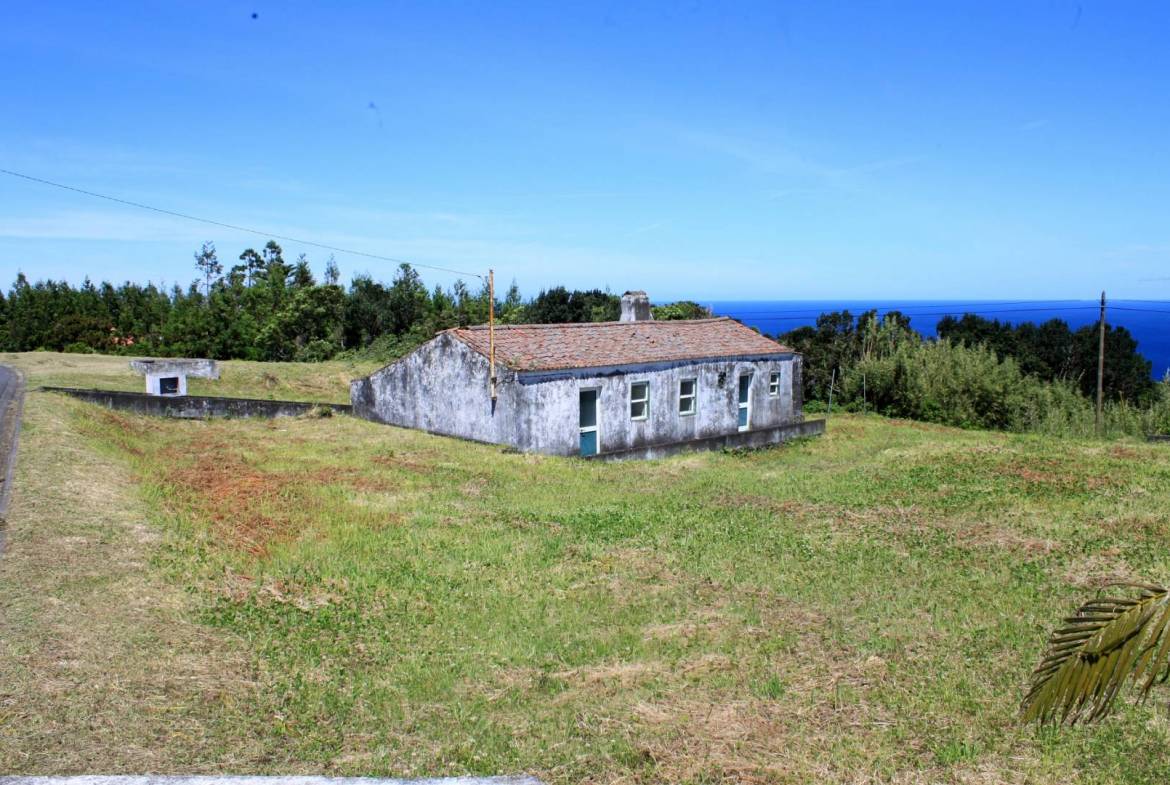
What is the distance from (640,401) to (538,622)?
54.9 ft

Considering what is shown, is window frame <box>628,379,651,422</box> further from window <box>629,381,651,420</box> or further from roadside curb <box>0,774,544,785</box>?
roadside curb <box>0,774,544,785</box>

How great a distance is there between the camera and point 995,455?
2339cm

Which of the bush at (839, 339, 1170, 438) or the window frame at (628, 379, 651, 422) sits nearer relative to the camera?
the window frame at (628, 379, 651, 422)

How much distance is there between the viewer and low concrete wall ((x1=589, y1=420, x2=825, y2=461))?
2422 centimetres

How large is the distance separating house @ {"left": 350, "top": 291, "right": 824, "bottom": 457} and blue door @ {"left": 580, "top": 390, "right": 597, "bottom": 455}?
34mm

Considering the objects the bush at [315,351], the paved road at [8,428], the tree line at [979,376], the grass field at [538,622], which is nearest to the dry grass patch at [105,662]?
the grass field at [538,622]

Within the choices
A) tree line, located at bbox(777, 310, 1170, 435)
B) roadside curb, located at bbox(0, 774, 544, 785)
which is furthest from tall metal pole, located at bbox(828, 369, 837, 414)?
roadside curb, located at bbox(0, 774, 544, 785)

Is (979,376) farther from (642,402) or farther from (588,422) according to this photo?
(588,422)

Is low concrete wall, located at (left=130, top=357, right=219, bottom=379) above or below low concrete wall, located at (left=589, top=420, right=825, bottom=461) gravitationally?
above

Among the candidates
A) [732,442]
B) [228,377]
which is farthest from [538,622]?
[228,377]

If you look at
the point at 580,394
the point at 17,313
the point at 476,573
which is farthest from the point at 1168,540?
the point at 17,313

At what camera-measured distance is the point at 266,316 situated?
5219cm

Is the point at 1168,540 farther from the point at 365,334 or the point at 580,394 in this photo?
the point at 365,334

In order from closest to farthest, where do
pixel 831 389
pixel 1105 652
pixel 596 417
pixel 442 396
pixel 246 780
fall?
pixel 1105 652, pixel 246 780, pixel 596 417, pixel 442 396, pixel 831 389
